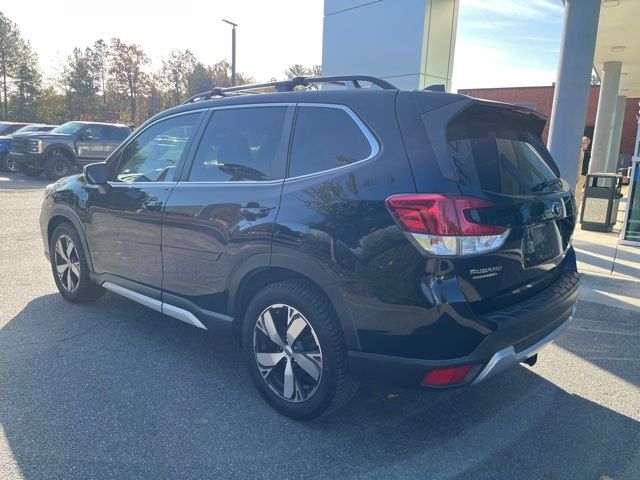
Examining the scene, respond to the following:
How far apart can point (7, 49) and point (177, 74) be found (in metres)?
14.9

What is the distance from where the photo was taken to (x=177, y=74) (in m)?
47.2

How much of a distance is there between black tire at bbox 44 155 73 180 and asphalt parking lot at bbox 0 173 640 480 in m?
14.0

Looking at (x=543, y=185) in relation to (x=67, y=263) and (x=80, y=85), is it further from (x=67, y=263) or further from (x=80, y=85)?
(x=80, y=85)

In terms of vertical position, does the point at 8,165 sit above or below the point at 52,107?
below

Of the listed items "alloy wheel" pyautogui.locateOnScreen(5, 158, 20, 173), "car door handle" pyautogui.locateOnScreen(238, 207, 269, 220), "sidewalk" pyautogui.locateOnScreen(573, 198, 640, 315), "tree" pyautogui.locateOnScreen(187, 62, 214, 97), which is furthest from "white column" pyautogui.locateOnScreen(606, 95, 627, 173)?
"tree" pyautogui.locateOnScreen(187, 62, 214, 97)

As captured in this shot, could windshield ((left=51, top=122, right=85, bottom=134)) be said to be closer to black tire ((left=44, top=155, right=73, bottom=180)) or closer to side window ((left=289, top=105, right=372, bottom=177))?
black tire ((left=44, top=155, right=73, bottom=180))

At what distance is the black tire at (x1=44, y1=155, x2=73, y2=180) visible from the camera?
1650 centimetres

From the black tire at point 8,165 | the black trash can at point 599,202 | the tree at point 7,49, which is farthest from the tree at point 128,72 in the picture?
the black trash can at point 599,202

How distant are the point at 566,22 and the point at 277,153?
6.37 m

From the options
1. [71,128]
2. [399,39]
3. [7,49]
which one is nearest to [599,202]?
[399,39]

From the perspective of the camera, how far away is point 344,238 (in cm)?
259

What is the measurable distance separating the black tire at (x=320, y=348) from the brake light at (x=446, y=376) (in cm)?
48

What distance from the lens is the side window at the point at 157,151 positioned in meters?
3.80

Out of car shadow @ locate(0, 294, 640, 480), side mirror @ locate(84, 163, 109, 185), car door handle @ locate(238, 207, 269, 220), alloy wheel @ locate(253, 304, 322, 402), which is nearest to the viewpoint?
car shadow @ locate(0, 294, 640, 480)
